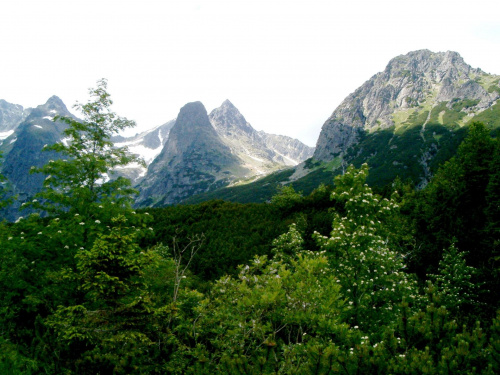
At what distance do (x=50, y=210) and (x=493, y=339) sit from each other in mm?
12868

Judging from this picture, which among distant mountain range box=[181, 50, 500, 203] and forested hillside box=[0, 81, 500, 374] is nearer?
forested hillside box=[0, 81, 500, 374]

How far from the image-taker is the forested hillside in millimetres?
4180

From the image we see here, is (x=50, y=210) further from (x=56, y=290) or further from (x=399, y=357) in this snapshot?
(x=399, y=357)

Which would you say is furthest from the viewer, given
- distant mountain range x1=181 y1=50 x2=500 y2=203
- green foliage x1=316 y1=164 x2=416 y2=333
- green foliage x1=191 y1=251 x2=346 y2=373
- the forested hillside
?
distant mountain range x1=181 y1=50 x2=500 y2=203

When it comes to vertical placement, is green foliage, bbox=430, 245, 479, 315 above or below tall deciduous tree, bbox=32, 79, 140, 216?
below

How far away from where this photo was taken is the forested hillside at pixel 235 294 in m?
4.18

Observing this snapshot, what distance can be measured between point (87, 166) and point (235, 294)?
8.06 meters

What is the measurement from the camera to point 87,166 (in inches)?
440

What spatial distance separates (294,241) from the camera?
16.4 m

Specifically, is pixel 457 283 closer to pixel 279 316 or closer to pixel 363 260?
pixel 363 260

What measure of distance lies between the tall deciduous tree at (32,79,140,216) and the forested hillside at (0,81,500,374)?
6 centimetres

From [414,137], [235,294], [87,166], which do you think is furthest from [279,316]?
[414,137]

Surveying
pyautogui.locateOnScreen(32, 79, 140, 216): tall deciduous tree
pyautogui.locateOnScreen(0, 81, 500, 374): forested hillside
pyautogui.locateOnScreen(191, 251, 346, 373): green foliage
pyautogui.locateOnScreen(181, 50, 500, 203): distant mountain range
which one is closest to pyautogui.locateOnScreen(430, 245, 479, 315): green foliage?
pyautogui.locateOnScreen(0, 81, 500, 374): forested hillside

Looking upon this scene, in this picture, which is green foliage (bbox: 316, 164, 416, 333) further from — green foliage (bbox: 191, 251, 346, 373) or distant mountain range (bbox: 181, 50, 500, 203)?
distant mountain range (bbox: 181, 50, 500, 203)
